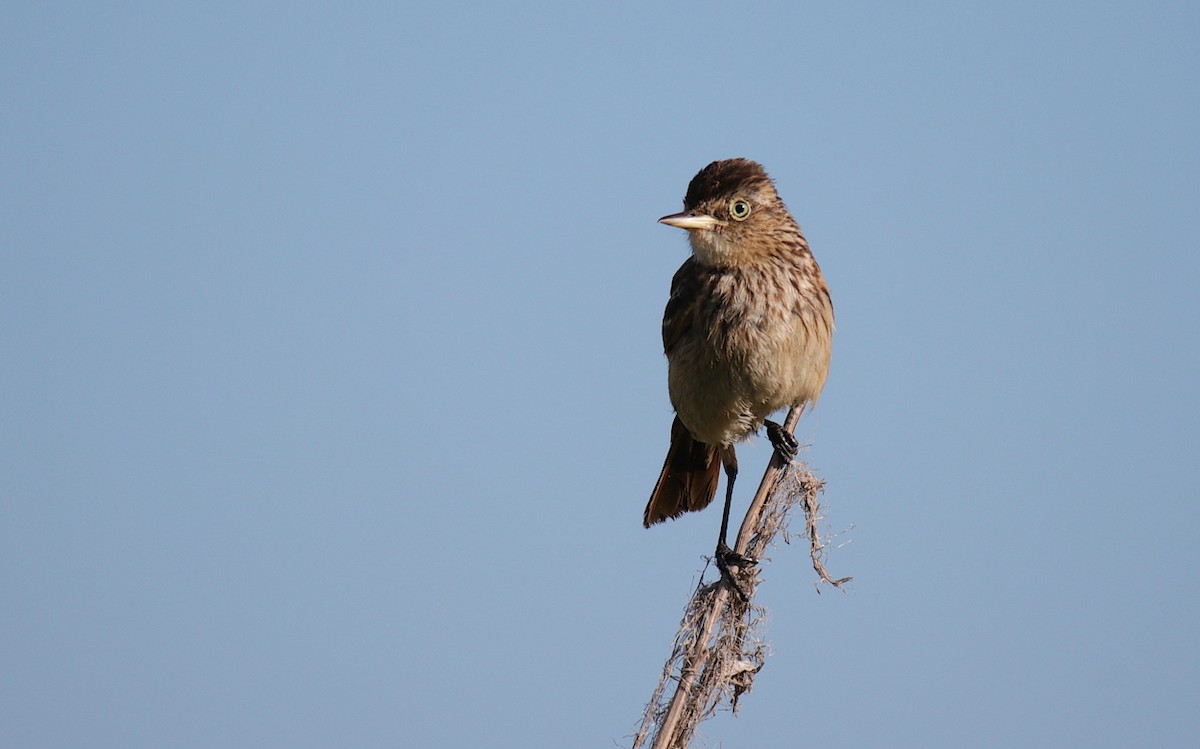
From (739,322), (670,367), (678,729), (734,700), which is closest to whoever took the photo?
(678,729)

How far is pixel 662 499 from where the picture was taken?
592 cm

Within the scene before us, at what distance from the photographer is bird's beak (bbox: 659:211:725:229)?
5.41 metres

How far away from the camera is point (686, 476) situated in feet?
19.5

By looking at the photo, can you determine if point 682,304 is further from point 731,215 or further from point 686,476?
point 686,476

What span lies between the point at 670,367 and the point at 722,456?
1.74 ft

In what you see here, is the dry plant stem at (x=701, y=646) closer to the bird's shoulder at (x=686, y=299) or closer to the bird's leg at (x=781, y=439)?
the bird's leg at (x=781, y=439)

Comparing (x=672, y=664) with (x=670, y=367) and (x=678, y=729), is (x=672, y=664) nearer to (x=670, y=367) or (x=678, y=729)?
(x=678, y=729)

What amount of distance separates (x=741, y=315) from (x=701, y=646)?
1.71m

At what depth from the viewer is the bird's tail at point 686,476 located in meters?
5.91

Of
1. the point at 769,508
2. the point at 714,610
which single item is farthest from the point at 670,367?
the point at 714,610

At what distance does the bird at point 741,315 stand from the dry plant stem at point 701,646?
2.24 ft

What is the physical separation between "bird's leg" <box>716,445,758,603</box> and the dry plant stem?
0.08ft

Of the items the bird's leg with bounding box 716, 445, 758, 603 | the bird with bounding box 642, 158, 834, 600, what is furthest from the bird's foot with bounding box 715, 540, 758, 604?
the bird with bounding box 642, 158, 834, 600

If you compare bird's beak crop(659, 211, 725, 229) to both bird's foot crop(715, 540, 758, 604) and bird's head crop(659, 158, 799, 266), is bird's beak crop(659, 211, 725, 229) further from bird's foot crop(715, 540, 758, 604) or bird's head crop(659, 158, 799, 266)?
bird's foot crop(715, 540, 758, 604)
